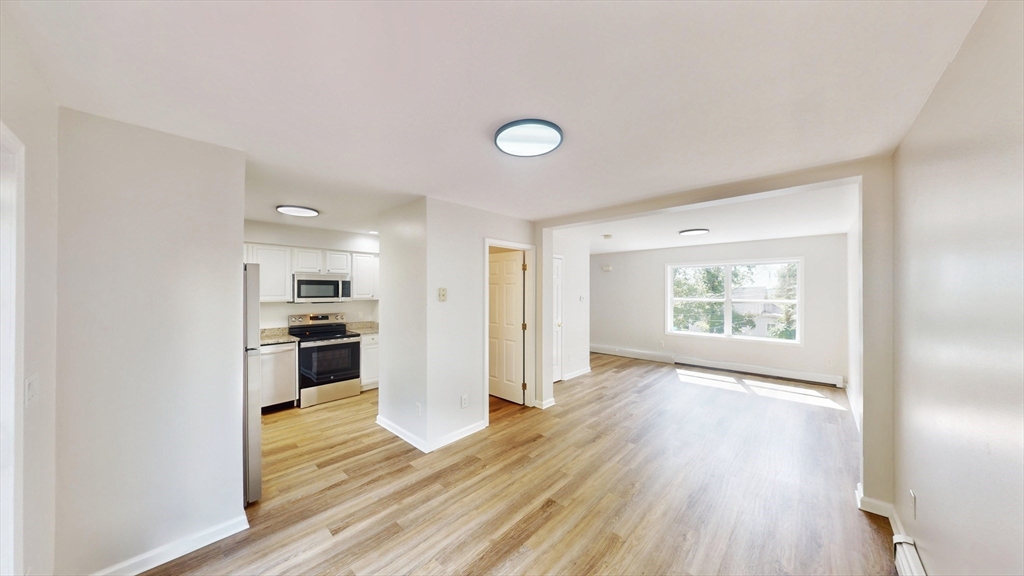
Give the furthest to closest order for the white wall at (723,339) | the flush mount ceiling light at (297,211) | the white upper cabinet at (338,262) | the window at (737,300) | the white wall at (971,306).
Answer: the window at (737,300)
the white wall at (723,339)
the white upper cabinet at (338,262)
the flush mount ceiling light at (297,211)
the white wall at (971,306)

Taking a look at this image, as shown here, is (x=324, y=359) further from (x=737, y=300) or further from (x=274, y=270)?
(x=737, y=300)

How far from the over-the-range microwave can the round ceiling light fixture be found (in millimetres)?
3868

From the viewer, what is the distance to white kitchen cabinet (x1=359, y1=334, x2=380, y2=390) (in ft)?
15.8

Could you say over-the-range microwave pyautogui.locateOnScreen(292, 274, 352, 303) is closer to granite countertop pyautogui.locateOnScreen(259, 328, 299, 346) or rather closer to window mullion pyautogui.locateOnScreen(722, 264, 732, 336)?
granite countertop pyautogui.locateOnScreen(259, 328, 299, 346)

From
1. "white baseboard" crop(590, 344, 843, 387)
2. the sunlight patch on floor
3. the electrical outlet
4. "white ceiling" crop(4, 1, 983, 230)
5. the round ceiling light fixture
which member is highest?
"white ceiling" crop(4, 1, 983, 230)

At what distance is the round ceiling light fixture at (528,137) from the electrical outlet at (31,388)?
2.32m

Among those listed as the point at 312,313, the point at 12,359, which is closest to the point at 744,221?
the point at 12,359

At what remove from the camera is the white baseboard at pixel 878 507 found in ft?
7.03

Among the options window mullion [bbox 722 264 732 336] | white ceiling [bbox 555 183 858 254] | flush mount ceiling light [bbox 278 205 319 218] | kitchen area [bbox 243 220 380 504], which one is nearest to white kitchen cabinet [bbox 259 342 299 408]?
kitchen area [bbox 243 220 380 504]

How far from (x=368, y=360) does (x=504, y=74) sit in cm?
461

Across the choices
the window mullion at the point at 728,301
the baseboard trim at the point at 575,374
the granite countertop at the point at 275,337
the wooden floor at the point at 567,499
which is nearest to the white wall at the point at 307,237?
the granite countertop at the point at 275,337

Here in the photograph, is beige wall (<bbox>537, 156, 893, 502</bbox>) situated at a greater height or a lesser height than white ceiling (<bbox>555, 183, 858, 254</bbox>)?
lesser

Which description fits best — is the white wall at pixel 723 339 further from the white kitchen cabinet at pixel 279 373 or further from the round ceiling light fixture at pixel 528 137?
the white kitchen cabinet at pixel 279 373

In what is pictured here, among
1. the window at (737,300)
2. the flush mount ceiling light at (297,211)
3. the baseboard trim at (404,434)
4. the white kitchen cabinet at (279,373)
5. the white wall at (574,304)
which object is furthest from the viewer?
the window at (737,300)
